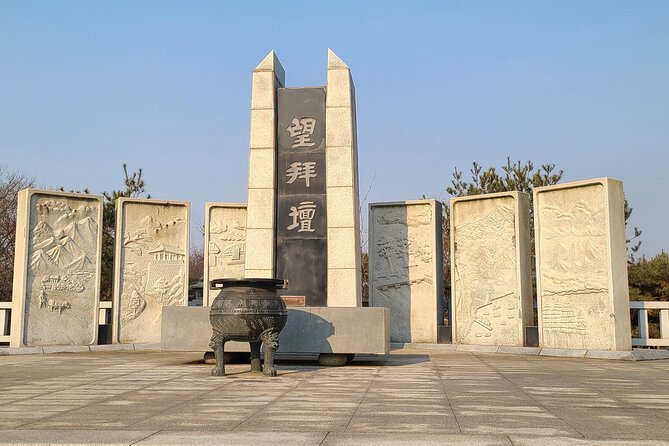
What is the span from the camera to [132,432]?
482 cm

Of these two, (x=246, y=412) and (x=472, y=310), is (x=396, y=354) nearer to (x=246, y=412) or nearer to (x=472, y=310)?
(x=472, y=310)

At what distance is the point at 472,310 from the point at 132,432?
10962mm

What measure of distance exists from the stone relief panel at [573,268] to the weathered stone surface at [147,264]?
8131mm

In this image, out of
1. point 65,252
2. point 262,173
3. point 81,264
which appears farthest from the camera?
point 81,264

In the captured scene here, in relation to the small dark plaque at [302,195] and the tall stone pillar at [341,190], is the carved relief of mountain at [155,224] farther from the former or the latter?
the tall stone pillar at [341,190]

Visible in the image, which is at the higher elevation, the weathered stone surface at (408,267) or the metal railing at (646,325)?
the weathered stone surface at (408,267)

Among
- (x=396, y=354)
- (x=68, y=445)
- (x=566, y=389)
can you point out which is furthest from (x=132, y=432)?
(x=396, y=354)

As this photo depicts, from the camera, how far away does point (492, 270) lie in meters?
14.6

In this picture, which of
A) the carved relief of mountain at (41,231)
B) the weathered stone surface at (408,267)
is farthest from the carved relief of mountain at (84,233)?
the weathered stone surface at (408,267)

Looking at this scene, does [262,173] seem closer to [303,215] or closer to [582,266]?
[303,215]

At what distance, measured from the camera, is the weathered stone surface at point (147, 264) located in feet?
50.3

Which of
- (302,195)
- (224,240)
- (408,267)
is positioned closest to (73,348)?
(224,240)

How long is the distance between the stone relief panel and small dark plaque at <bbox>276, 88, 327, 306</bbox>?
466 centimetres

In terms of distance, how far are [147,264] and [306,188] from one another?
196 inches
